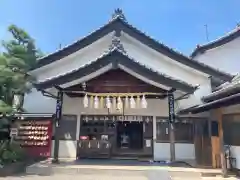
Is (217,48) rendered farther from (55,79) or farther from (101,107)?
(55,79)

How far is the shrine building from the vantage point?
11234mm

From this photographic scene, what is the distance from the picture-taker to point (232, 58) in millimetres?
17062

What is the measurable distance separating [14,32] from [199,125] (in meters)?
10.4

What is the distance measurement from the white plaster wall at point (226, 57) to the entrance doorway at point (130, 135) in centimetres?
743

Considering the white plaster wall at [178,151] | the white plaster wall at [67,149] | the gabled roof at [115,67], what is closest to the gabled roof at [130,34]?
the gabled roof at [115,67]

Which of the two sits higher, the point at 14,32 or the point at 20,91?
the point at 14,32

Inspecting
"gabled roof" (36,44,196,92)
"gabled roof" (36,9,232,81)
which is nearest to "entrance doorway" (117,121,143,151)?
"gabled roof" (36,44,196,92)

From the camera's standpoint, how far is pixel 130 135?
1377 cm

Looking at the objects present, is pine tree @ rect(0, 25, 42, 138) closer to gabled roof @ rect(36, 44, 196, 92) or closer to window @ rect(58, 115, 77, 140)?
gabled roof @ rect(36, 44, 196, 92)

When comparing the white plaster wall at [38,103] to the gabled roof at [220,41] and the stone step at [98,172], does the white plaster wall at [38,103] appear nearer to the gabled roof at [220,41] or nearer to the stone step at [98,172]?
the stone step at [98,172]

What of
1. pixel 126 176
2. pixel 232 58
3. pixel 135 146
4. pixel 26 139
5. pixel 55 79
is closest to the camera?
pixel 126 176

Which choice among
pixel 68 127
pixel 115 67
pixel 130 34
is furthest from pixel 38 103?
pixel 130 34

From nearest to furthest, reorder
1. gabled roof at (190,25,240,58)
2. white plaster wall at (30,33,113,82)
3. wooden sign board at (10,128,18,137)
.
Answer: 1. wooden sign board at (10,128,18,137)
2. white plaster wall at (30,33,113,82)
3. gabled roof at (190,25,240,58)

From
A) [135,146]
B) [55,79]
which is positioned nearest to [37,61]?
[55,79]
